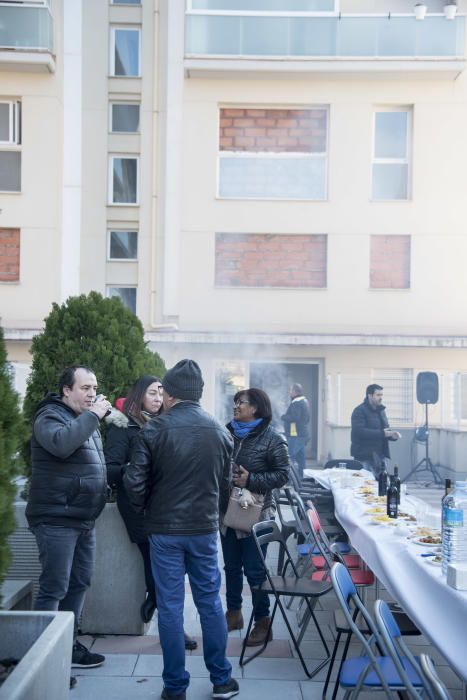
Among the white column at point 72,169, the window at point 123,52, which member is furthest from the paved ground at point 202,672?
the window at point 123,52

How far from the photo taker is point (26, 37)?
746 inches

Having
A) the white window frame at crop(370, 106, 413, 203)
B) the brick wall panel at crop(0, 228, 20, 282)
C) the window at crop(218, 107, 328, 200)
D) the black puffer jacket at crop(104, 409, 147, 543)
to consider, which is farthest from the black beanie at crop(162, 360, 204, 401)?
the white window frame at crop(370, 106, 413, 203)

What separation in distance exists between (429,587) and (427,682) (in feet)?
4.41

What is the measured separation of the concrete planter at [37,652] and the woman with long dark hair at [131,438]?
186cm

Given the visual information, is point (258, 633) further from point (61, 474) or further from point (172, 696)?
point (61, 474)

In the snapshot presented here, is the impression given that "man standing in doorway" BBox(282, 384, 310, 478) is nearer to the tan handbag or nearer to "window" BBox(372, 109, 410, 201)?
"window" BBox(372, 109, 410, 201)

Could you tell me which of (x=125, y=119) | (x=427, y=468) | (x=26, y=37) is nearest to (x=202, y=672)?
(x=427, y=468)

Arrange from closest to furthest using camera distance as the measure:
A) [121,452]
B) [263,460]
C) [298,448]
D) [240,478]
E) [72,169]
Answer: [121,452]
[240,478]
[263,460]
[298,448]
[72,169]

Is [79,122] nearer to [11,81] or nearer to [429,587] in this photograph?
[11,81]

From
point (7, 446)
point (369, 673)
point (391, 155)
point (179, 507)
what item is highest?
point (391, 155)

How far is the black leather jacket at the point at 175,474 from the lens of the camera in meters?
4.64

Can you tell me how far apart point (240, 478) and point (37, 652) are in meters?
2.77

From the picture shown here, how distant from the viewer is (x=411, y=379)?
1964 cm

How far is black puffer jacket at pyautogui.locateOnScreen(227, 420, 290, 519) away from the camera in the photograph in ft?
19.4
